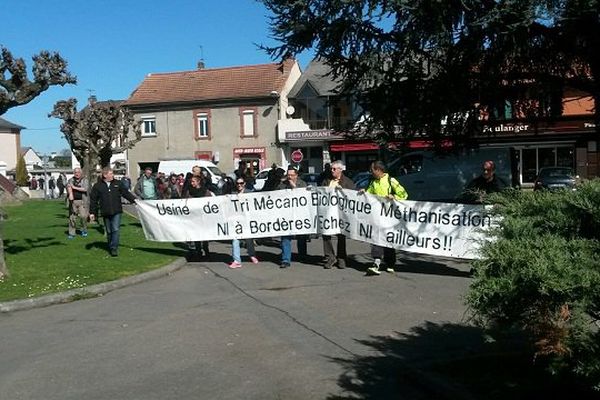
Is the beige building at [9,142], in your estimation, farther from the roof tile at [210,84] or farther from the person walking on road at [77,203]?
the person walking on road at [77,203]

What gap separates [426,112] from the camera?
11.6 meters

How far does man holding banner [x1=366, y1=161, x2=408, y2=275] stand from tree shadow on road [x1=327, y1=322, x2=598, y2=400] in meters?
4.25

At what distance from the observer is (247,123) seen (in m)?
51.8

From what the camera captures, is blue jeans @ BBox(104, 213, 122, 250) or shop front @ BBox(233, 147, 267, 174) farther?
shop front @ BBox(233, 147, 267, 174)

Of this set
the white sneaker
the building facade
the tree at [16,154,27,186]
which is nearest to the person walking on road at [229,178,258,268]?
the white sneaker

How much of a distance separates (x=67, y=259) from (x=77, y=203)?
5192 millimetres

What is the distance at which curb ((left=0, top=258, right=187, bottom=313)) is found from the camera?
917cm

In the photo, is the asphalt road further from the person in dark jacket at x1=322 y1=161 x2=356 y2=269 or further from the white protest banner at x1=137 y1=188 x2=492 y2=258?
the person in dark jacket at x1=322 y1=161 x2=356 y2=269

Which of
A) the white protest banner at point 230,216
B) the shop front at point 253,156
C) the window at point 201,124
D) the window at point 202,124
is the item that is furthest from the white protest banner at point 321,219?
the window at point 202,124

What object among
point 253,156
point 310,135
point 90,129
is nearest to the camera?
point 90,129

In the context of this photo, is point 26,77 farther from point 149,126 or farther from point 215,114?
point 149,126

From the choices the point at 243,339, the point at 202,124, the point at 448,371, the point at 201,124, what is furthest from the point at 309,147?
the point at 448,371

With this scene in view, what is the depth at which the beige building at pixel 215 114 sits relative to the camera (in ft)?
168

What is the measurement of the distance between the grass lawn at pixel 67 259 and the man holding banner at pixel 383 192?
3.92 metres
